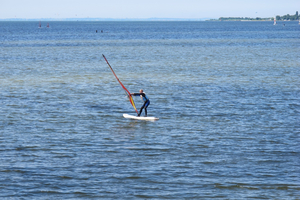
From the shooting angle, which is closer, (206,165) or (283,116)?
(206,165)

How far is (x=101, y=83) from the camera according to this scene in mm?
45531

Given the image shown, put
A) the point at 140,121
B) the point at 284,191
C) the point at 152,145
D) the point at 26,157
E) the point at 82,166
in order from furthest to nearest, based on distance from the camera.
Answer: the point at 140,121
the point at 152,145
the point at 26,157
the point at 82,166
the point at 284,191

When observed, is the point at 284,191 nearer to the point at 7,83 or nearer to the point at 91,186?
the point at 91,186

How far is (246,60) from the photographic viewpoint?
227ft

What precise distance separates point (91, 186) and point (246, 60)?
5521 centimetres

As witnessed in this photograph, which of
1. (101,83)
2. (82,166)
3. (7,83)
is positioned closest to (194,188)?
(82,166)

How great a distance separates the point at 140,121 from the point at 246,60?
43.9m

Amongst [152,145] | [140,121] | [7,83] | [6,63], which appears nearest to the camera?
[152,145]

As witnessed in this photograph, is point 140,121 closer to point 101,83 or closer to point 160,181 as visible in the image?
point 160,181

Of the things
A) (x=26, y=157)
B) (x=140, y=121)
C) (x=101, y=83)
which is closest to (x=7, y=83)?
(x=101, y=83)

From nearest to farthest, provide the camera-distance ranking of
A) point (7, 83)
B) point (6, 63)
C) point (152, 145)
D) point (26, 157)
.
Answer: point (26, 157) → point (152, 145) → point (7, 83) → point (6, 63)

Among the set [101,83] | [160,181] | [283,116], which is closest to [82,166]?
[160,181]

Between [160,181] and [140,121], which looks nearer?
[160,181]

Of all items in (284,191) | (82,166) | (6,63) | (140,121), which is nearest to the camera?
(284,191)
